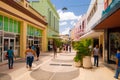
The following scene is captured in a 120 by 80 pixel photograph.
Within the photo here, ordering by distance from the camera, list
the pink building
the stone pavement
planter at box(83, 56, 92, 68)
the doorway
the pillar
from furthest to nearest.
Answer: the pink building
the pillar
the doorway
planter at box(83, 56, 92, 68)
the stone pavement

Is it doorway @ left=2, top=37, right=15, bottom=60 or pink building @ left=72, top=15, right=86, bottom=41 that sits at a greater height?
pink building @ left=72, top=15, right=86, bottom=41

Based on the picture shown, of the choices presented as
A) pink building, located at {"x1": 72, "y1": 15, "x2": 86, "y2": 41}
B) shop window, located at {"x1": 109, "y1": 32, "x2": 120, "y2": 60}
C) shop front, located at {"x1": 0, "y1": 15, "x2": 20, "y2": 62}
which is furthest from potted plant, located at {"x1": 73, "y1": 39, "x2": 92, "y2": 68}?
pink building, located at {"x1": 72, "y1": 15, "x2": 86, "y2": 41}

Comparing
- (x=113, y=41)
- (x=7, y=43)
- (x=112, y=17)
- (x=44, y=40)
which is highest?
(x=112, y=17)

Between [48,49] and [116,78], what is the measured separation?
100ft

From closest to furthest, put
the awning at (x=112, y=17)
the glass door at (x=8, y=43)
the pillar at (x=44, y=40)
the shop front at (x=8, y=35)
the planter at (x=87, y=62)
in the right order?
the awning at (x=112, y=17), the planter at (x=87, y=62), the shop front at (x=8, y=35), the glass door at (x=8, y=43), the pillar at (x=44, y=40)

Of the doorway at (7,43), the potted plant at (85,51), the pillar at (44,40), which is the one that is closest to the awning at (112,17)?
the potted plant at (85,51)

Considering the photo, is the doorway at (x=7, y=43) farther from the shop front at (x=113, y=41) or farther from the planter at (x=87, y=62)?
the shop front at (x=113, y=41)

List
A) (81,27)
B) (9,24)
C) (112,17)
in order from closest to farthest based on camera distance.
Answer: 1. (112,17)
2. (9,24)
3. (81,27)

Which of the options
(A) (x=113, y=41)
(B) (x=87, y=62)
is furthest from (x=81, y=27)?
(B) (x=87, y=62)

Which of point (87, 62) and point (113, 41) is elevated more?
point (113, 41)

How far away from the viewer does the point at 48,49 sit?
41.0 m

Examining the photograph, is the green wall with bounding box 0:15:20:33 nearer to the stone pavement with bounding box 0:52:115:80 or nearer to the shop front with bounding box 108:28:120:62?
the stone pavement with bounding box 0:52:115:80

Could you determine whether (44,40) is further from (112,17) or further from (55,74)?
(112,17)

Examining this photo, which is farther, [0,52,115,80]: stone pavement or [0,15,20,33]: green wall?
[0,15,20,33]: green wall
